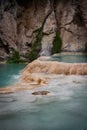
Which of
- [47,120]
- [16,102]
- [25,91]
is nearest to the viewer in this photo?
[47,120]

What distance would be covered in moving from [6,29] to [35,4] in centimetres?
423

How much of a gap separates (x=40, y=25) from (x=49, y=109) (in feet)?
74.8

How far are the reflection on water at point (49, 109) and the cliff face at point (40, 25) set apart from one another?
1723cm

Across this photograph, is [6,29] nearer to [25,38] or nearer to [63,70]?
[25,38]

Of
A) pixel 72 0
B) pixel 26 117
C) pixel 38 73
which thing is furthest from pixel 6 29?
pixel 26 117

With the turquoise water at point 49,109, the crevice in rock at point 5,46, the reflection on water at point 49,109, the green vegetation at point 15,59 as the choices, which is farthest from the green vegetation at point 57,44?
the reflection on water at point 49,109

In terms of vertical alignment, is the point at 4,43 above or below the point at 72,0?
below

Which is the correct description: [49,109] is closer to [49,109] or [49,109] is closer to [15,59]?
[49,109]

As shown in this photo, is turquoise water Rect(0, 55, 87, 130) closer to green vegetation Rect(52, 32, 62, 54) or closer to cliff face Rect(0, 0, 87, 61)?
cliff face Rect(0, 0, 87, 61)

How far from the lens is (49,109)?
13406mm

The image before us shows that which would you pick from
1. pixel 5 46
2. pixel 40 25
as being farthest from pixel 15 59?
pixel 40 25

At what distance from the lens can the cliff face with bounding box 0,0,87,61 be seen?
34156 mm

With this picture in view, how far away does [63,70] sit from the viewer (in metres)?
20.9

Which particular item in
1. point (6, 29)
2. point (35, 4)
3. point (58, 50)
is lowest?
point (58, 50)
